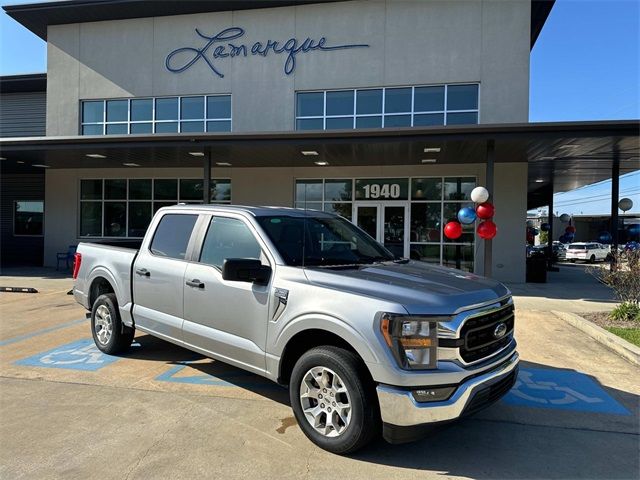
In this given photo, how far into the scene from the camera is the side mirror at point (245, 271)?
377 centimetres

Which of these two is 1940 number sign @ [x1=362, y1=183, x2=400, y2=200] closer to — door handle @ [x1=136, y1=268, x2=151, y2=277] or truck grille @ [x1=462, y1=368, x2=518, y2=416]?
door handle @ [x1=136, y1=268, x2=151, y2=277]

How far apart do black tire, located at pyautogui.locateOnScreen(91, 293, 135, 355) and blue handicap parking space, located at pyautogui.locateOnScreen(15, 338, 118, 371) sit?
0.12 metres

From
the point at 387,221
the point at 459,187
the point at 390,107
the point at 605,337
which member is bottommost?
the point at 605,337

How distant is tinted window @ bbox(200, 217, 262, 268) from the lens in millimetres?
4375

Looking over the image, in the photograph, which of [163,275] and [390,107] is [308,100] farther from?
[163,275]

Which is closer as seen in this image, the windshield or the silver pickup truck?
the silver pickup truck

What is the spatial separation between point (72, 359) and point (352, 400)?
4216mm

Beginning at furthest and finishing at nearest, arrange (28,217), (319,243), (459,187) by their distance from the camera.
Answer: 1. (28,217)
2. (459,187)
3. (319,243)

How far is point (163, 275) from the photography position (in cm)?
504

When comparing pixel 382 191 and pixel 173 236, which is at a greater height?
pixel 382 191

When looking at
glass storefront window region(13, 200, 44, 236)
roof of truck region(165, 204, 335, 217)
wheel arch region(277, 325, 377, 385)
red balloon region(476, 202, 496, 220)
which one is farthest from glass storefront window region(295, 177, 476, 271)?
glass storefront window region(13, 200, 44, 236)

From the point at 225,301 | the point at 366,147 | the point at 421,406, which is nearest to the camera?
the point at 421,406

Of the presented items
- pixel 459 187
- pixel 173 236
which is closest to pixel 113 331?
pixel 173 236

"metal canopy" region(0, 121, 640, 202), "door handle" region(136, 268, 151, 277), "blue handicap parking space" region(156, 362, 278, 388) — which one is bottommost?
"blue handicap parking space" region(156, 362, 278, 388)
